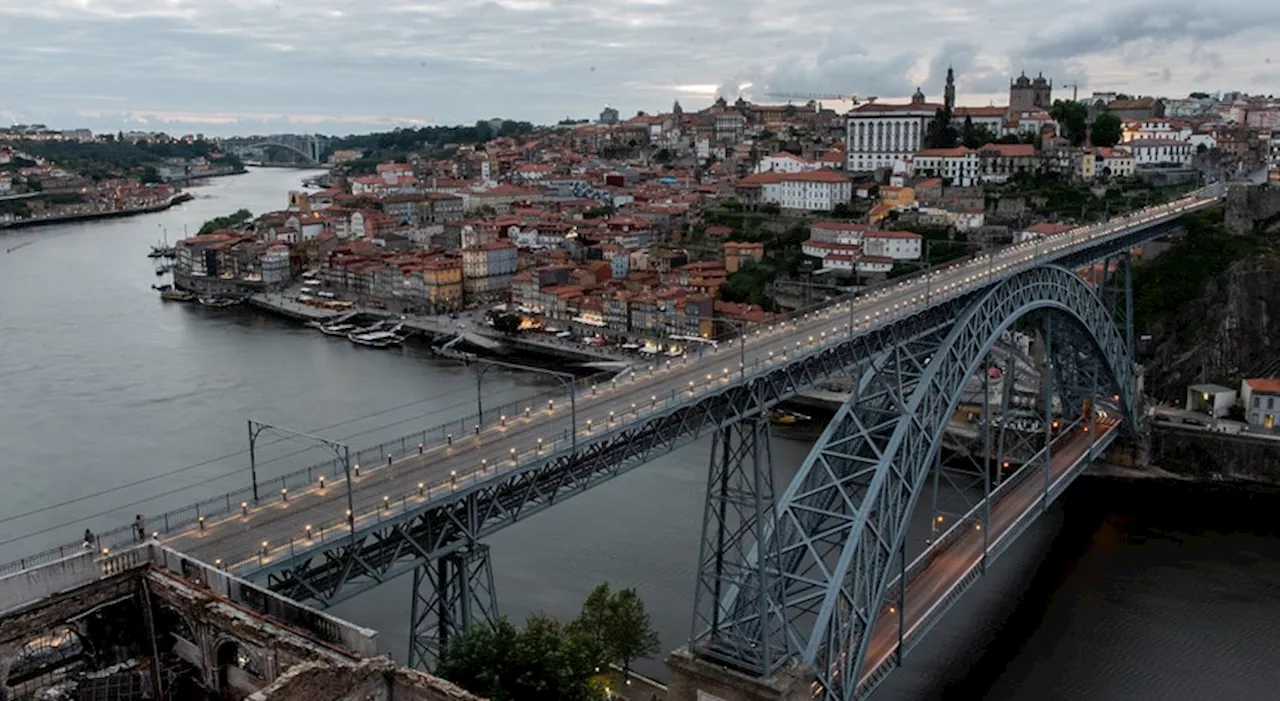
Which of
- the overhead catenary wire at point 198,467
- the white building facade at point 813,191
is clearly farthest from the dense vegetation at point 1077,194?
the overhead catenary wire at point 198,467

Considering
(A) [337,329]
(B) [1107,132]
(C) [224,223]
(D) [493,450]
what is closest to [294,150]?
(C) [224,223]

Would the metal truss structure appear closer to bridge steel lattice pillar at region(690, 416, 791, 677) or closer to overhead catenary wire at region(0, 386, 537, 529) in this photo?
bridge steel lattice pillar at region(690, 416, 791, 677)

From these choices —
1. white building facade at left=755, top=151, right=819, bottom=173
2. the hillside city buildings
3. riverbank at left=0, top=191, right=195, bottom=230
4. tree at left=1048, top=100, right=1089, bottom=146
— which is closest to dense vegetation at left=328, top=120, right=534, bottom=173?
riverbank at left=0, top=191, right=195, bottom=230

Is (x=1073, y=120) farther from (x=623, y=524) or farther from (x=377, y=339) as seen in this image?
(x=623, y=524)

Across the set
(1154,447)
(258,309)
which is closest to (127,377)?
(258,309)

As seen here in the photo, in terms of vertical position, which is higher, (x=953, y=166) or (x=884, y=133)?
(x=884, y=133)
